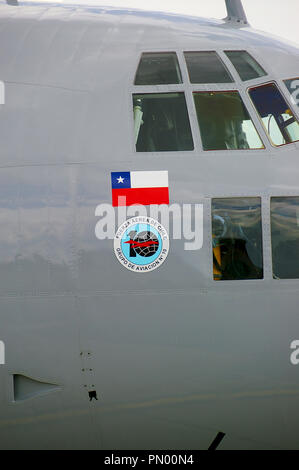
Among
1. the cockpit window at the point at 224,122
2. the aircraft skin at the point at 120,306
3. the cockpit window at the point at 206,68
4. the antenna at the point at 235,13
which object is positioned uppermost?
the antenna at the point at 235,13

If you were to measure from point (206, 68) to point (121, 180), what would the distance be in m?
1.65

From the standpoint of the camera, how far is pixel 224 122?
21.7 feet

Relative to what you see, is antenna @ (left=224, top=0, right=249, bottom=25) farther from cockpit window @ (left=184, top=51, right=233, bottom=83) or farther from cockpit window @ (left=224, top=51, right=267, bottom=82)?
cockpit window @ (left=184, top=51, right=233, bottom=83)

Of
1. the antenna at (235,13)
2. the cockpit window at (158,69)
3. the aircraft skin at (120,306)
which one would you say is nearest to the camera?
the aircraft skin at (120,306)

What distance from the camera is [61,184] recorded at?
6402 millimetres

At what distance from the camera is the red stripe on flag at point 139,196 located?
6.36 metres

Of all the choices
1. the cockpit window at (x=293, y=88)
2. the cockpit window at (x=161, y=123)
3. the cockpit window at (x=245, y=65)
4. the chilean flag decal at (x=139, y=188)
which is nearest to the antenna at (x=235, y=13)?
the cockpit window at (x=245, y=65)

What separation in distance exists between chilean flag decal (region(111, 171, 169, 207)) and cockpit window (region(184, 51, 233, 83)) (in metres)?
1.22

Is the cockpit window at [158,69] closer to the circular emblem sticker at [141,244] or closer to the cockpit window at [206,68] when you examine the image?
the cockpit window at [206,68]

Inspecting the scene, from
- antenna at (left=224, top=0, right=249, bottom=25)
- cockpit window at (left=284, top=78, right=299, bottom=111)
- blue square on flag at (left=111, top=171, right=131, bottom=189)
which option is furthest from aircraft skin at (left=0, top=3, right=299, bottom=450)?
antenna at (left=224, top=0, right=249, bottom=25)

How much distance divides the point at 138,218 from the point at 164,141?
0.91 meters

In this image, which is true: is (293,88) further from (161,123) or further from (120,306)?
(120,306)

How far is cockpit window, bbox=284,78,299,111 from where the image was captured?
6781mm

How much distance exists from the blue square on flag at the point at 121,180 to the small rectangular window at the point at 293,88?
6.79 feet
